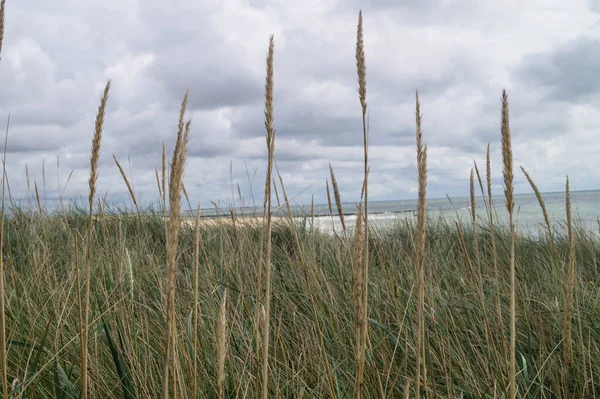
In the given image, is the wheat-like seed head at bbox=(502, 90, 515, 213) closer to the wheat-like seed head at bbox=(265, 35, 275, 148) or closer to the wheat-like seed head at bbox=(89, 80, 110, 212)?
the wheat-like seed head at bbox=(265, 35, 275, 148)

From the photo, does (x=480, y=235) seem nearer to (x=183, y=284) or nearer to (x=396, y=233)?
(x=396, y=233)

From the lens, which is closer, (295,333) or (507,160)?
(507,160)

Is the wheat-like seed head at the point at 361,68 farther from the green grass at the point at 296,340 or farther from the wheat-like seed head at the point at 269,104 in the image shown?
the green grass at the point at 296,340

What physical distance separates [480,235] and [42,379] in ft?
20.3

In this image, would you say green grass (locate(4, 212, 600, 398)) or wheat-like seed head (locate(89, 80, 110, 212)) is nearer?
wheat-like seed head (locate(89, 80, 110, 212))

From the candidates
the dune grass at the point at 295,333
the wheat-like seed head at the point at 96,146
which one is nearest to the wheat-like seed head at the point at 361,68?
the dune grass at the point at 295,333

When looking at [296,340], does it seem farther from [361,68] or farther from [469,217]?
[469,217]

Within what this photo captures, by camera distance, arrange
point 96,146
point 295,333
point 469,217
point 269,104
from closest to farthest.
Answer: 1. point 269,104
2. point 96,146
3. point 295,333
4. point 469,217

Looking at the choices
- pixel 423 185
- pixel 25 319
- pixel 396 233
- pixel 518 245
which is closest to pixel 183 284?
pixel 25 319

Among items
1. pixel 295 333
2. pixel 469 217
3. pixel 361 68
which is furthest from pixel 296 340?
pixel 469 217

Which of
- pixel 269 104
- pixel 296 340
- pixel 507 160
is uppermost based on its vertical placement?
pixel 269 104

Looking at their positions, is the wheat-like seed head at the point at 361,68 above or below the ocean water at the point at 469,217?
above

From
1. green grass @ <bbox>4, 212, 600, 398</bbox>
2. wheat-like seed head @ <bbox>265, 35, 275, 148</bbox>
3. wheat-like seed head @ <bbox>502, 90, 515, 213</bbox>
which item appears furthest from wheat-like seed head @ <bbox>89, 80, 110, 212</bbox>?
wheat-like seed head @ <bbox>502, 90, 515, 213</bbox>

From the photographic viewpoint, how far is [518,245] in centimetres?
552
